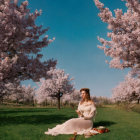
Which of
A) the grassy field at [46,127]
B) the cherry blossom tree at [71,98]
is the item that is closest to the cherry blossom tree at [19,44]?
the grassy field at [46,127]

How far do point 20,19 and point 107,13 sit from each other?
7423 mm

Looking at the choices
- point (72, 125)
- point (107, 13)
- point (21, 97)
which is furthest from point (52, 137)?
point (21, 97)

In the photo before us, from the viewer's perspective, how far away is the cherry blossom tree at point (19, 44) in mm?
15734

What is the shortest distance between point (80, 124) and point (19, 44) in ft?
29.4

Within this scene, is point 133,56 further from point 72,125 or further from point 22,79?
point 22,79

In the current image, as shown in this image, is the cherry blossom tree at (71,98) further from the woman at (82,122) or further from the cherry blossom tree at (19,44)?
the woman at (82,122)

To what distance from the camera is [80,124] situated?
37.7 feet

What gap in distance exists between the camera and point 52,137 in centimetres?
1041

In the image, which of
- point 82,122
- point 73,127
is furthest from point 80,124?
point 73,127

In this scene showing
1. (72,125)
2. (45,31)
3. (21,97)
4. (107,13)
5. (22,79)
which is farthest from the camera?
(21,97)

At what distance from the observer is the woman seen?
37.1 feet

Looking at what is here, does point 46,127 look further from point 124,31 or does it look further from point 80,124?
point 124,31

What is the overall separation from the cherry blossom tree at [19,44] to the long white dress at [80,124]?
6263mm

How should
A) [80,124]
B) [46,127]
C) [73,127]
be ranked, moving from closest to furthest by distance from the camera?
[73,127], [80,124], [46,127]
